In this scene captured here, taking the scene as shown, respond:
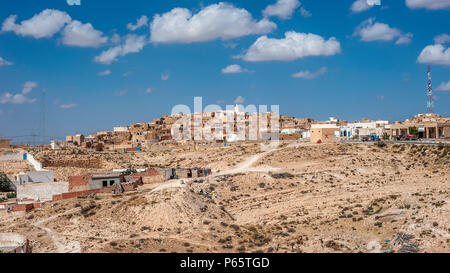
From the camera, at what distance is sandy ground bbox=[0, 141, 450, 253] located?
17.0 metres

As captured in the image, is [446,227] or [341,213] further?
[341,213]

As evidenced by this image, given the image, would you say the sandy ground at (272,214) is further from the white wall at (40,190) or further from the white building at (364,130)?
the white building at (364,130)

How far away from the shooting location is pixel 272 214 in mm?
22344

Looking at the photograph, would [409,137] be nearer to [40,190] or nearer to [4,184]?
[40,190]

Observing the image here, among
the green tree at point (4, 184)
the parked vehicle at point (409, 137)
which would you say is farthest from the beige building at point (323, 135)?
the green tree at point (4, 184)

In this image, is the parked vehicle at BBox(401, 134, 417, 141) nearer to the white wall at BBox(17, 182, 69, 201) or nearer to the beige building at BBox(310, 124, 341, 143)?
the beige building at BBox(310, 124, 341, 143)

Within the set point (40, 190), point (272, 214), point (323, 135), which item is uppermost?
point (323, 135)

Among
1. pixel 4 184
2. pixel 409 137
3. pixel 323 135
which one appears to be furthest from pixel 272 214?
pixel 409 137

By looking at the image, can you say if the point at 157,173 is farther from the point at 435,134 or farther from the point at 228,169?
the point at 435,134

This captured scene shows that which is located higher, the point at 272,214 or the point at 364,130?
the point at 364,130

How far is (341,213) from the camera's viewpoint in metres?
21.4
